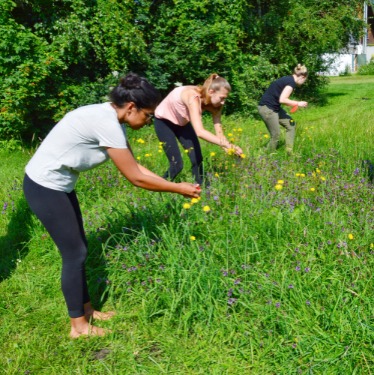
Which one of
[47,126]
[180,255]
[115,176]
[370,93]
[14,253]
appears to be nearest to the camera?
[180,255]

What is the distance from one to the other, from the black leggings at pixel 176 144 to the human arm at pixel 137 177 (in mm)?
1710

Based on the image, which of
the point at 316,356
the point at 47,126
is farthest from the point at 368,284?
the point at 47,126

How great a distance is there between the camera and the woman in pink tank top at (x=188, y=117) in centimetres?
417

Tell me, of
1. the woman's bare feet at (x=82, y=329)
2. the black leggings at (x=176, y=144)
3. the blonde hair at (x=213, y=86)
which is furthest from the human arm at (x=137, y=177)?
the black leggings at (x=176, y=144)

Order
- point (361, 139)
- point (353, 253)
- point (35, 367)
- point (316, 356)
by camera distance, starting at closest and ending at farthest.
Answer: point (316, 356) < point (35, 367) < point (353, 253) < point (361, 139)

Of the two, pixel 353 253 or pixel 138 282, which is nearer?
pixel 353 253

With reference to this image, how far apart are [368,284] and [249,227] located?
0.96 m

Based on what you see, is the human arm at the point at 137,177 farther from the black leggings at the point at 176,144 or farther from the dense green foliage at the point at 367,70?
the dense green foliage at the point at 367,70

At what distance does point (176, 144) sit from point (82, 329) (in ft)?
7.54

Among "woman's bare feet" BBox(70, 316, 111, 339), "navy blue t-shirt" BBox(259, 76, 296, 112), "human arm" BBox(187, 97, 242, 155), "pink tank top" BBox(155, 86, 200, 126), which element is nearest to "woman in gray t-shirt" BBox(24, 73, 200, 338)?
"woman's bare feet" BBox(70, 316, 111, 339)

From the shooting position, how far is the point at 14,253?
4.12 metres

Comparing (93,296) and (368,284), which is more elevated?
(368,284)

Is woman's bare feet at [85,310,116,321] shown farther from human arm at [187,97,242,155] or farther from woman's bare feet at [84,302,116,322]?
human arm at [187,97,242,155]

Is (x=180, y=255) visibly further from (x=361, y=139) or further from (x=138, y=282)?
(x=361, y=139)
